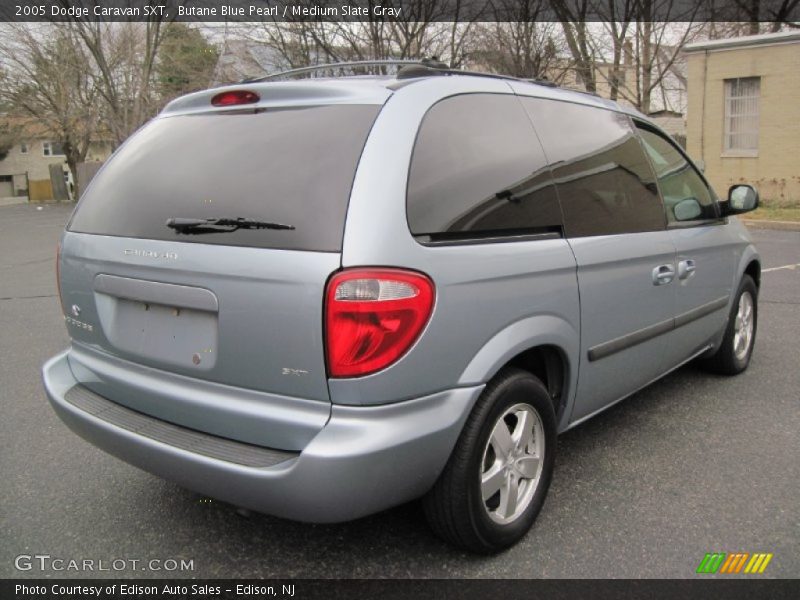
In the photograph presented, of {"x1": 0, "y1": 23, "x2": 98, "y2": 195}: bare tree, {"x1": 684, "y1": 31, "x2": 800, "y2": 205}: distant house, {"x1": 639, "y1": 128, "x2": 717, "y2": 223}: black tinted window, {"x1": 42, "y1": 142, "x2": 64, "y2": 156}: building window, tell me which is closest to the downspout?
{"x1": 684, "y1": 31, "x2": 800, "y2": 205}: distant house

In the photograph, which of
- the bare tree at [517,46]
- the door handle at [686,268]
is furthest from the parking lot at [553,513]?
the bare tree at [517,46]

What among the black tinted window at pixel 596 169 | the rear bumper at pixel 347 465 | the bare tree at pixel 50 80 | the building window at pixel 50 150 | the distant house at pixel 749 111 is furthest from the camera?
the building window at pixel 50 150

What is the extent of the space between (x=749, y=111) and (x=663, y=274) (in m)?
17.3

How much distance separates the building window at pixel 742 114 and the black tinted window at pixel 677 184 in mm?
16045

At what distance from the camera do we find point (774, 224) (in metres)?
14.5

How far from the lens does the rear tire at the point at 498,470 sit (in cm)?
235

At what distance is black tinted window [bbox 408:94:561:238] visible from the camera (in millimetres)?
2312

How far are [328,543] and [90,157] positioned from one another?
62.3 meters

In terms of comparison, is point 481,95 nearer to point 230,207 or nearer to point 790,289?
point 230,207

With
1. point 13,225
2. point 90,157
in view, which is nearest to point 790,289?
point 13,225

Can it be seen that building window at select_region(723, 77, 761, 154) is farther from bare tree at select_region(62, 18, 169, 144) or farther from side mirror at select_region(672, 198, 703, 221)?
bare tree at select_region(62, 18, 169, 144)

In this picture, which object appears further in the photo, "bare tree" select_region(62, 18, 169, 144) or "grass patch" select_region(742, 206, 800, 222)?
"bare tree" select_region(62, 18, 169, 144)

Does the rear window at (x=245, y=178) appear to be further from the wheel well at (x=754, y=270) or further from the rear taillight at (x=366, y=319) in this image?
the wheel well at (x=754, y=270)

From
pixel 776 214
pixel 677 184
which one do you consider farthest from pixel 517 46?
pixel 677 184
